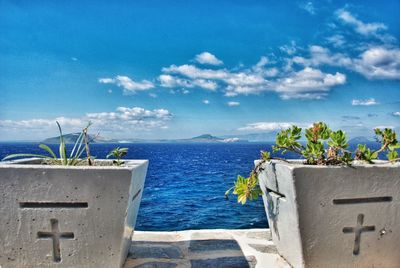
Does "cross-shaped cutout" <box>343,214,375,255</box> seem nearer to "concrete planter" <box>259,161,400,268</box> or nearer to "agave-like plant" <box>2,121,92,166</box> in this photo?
"concrete planter" <box>259,161,400,268</box>

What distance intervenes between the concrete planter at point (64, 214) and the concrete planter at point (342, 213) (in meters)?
0.98

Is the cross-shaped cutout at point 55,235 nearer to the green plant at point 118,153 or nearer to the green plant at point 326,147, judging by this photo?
the green plant at point 118,153

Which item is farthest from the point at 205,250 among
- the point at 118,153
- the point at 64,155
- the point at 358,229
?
the point at 64,155

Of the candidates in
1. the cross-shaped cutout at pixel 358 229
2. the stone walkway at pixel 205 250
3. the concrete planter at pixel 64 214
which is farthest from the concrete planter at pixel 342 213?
the concrete planter at pixel 64 214

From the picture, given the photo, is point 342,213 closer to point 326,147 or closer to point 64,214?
point 326,147

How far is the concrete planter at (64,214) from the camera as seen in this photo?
2.03 meters

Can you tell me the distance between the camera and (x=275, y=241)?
2.73 meters

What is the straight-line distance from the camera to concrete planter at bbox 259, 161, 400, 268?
6.88 feet

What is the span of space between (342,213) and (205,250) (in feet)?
3.58

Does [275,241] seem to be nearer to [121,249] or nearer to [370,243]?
[370,243]

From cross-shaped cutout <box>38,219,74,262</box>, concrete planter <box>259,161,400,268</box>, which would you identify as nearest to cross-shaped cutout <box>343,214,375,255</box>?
concrete planter <box>259,161,400,268</box>

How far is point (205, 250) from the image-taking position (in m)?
2.75

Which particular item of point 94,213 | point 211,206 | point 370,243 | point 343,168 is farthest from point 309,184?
point 211,206

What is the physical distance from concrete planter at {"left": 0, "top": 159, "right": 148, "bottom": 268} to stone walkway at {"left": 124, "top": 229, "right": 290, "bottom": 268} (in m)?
0.43
